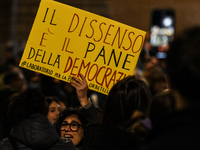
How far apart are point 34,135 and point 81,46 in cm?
111

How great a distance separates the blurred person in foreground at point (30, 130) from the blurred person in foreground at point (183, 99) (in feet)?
4.35

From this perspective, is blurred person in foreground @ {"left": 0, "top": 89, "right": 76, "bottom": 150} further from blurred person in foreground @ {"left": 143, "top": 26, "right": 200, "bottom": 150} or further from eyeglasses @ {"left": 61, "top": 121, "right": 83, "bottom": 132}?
blurred person in foreground @ {"left": 143, "top": 26, "right": 200, "bottom": 150}

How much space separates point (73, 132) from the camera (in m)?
2.83

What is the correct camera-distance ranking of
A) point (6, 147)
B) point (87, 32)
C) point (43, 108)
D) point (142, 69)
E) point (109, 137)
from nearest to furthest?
point (109, 137), point (6, 147), point (43, 108), point (87, 32), point (142, 69)

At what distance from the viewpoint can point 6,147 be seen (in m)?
2.40

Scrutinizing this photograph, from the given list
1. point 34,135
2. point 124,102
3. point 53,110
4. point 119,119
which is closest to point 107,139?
point 119,119

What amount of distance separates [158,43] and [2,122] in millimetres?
10382

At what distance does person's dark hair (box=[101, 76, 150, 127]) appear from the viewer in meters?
1.87

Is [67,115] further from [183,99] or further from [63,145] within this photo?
[183,99]

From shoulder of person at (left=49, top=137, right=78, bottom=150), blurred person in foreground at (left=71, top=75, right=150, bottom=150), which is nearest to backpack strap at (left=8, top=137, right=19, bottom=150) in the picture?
shoulder of person at (left=49, top=137, right=78, bottom=150)

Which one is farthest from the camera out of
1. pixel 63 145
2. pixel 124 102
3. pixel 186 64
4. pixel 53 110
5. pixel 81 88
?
pixel 53 110

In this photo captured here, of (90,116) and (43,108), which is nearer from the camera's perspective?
(43,108)

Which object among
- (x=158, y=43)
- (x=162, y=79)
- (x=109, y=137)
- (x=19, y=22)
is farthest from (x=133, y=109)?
(x=19, y=22)

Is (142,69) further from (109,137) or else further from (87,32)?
(109,137)
